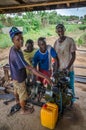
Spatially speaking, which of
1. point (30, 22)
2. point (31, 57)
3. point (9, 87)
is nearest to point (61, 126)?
point (31, 57)

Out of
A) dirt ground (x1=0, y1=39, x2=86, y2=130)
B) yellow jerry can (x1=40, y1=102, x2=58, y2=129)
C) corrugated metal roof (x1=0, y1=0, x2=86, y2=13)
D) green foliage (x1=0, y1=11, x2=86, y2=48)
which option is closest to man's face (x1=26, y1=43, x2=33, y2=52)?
corrugated metal roof (x1=0, y1=0, x2=86, y2=13)

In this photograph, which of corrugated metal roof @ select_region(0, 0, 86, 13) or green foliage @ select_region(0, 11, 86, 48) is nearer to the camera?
corrugated metal roof @ select_region(0, 0, 86, 13)

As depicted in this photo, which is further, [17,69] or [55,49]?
[55,49]

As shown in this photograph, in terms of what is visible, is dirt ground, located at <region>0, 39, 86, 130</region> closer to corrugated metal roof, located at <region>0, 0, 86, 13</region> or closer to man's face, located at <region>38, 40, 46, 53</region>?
man's face, located at <region>38, 40, 46, 53</region>

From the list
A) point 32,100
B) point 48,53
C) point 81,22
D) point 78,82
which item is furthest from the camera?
point 81,22

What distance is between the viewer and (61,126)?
3.17 meters

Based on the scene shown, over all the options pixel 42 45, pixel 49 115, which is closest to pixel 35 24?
pixel 42 45

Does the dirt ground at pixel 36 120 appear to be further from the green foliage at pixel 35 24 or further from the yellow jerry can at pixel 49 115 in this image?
the green foliage at pixel 35 24

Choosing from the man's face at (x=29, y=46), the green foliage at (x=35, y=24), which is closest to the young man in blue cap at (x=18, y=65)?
the man's face at (x=29, y=46)

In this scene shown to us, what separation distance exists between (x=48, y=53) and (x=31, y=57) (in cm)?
63

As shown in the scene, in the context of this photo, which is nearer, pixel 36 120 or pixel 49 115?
pixel 49 115

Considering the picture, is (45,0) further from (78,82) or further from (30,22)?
(30,22)

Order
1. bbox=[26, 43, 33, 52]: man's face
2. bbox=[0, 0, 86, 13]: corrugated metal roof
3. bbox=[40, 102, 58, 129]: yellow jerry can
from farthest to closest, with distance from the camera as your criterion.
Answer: bbox=[26, 43, 33, 52]: man's face → bbox=[0, 0, 86, 13]: corrugated metal roof → bbox=[40, 102, 58, 129]: yellow jerry can

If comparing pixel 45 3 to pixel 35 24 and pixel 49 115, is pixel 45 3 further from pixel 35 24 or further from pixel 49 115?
pixel 35 24
